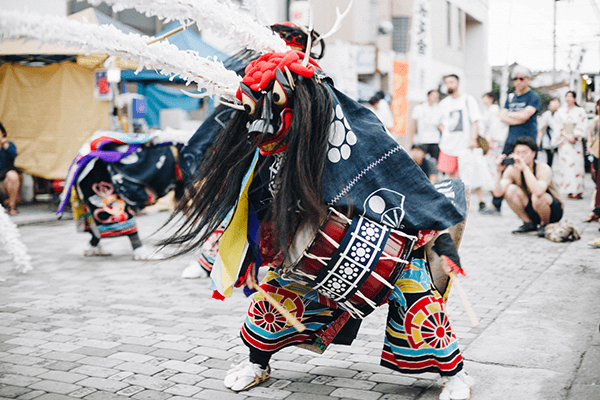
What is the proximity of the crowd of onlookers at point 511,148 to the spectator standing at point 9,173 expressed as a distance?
6042 millimetres

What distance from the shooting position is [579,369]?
2824 millimetres

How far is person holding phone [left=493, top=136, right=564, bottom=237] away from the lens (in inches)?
258

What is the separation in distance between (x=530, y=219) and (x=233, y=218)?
5.31m

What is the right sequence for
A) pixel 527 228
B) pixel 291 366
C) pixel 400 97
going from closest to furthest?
pixel 291 366 → pixel 527 228 → pixel 400 97

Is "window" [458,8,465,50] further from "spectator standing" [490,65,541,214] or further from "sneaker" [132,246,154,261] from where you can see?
"sneaker" [132,246,154,261]

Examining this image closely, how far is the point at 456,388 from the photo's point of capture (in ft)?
8.27

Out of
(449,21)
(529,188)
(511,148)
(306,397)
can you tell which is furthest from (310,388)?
(449,21)

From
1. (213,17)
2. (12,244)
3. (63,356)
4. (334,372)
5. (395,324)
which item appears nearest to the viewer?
(213,17)

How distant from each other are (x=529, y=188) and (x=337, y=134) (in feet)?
16.1

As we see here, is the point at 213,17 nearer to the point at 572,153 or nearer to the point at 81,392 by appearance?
the point at 81,392

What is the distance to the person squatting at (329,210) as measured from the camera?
2.25 m

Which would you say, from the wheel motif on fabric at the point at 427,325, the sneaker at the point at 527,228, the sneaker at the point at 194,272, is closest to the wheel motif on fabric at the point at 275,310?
the wheel motif on fabric at the point at 427,325

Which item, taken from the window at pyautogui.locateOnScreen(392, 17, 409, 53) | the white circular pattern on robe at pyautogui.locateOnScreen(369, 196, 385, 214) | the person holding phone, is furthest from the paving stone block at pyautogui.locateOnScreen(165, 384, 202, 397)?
the window at pyautogui.locateOnScreen(392, 17, 409, 53)

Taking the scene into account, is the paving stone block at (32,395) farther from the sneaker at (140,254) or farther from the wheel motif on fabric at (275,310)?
the sneaker at (140,254)
